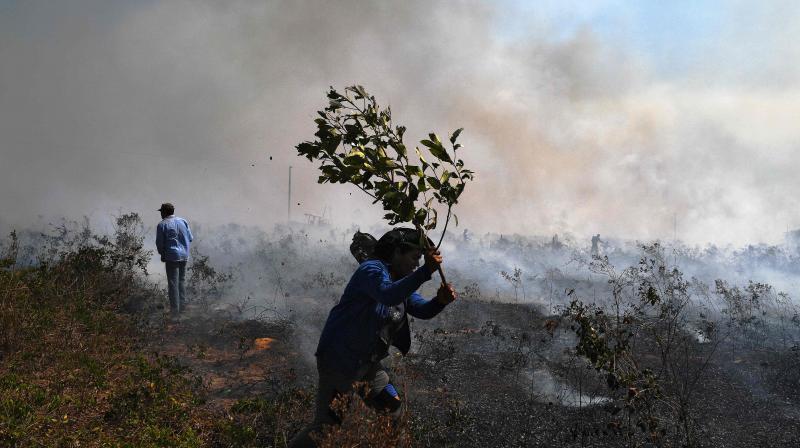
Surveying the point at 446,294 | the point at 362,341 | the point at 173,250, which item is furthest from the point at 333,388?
the point at 173,250

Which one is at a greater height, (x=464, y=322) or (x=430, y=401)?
(x=464, y=322)

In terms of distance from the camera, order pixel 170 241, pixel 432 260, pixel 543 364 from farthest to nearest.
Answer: pixel 170 241 < pixel 543 364 < pixel 432 260

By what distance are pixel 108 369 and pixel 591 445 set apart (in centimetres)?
413

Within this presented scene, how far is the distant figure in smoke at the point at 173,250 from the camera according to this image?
25.2 feet

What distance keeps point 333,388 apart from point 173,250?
18.3 ft

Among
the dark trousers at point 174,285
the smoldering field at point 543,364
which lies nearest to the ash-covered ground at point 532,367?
the smoldering field at point 543,364

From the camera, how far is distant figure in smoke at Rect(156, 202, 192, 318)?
25.2 feet

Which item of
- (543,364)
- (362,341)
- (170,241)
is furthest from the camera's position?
(170,241)

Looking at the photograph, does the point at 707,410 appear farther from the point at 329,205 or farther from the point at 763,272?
the point at 329,205

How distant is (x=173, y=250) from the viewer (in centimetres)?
770

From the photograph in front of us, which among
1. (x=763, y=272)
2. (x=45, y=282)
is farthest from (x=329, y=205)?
(x=45, y=282)

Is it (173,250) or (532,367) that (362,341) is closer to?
(532,367)

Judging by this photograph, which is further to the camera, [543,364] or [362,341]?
[543,364]

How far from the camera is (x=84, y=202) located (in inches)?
794
